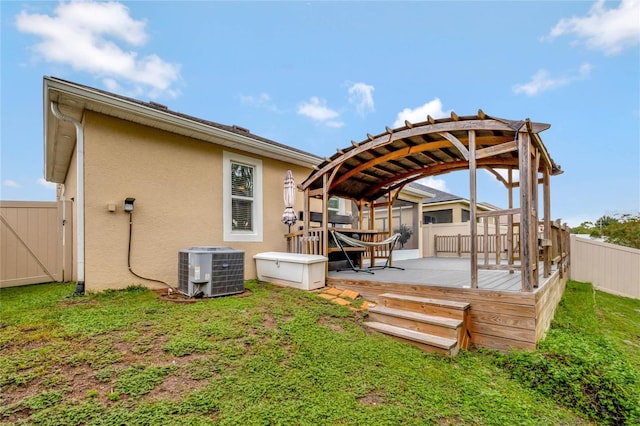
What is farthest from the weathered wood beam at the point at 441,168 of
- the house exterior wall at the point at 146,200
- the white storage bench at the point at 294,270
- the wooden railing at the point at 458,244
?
the wooden railing at the point at 458,244

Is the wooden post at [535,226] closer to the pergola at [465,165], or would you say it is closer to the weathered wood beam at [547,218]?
the pergola at [465,165]

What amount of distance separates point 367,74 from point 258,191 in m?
8.03

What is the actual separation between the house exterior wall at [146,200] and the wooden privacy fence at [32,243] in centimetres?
215

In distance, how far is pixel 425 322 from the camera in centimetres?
331

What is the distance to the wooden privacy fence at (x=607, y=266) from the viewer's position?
806 cm

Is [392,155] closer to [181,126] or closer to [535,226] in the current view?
[535,226]

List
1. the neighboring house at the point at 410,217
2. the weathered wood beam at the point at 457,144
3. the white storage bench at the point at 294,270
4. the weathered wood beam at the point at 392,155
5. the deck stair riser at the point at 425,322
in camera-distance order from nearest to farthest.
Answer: the deck stair riser at the point at 425,322, the weathered wood beam at the point at 457,144, the weathered wood beam at the point at 392,155, the white storage bench at the point at 294,270, the neighboring house at the point at 410,217

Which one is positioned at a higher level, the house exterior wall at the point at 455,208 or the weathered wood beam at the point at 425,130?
the weathered wood beam at the point at 425,130

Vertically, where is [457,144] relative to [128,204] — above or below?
above

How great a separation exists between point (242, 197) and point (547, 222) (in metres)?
5.50

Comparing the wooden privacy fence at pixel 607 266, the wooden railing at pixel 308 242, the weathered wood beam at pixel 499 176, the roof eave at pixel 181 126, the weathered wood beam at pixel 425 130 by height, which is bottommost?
the wooden privacy fence at pixel 607 266

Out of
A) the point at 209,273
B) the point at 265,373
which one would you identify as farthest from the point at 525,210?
the point at 209,273

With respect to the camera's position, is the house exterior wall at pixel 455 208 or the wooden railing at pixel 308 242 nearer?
the wooden railing at pixel 308 242

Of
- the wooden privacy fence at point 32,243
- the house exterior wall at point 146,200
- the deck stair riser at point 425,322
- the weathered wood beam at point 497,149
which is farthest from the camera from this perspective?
the wooden privacy fence at point 32,243
